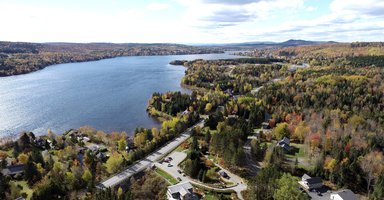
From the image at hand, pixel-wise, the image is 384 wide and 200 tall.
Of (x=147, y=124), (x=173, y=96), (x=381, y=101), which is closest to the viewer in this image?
(x=147, y=124)

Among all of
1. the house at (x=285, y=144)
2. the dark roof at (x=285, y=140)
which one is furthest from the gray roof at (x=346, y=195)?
the dark roof at (x=285, y=140)

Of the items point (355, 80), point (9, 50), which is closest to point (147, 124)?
point (355, 80)

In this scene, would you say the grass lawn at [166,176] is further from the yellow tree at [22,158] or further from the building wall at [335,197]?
the yellow tree at [22,158]

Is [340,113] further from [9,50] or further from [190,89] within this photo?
[9,50]

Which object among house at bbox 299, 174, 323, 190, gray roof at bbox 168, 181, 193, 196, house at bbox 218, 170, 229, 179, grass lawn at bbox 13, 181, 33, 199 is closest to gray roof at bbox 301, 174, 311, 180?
house at bbox 299, 174, 323, 190

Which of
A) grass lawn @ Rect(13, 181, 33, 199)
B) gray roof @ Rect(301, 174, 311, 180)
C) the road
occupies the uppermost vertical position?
gray roof @ Rect(301, 174, 311, 180)

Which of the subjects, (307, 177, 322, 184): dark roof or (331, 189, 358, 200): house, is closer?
(331, 189, 358, 200): house

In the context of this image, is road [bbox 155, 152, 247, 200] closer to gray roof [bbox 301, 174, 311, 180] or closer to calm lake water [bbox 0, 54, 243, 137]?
gray roof [bbox 301, 174, 311, 180]
